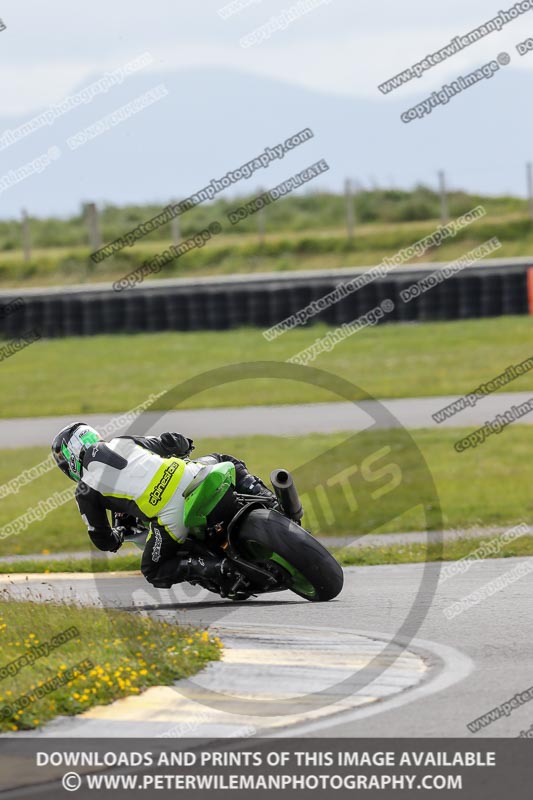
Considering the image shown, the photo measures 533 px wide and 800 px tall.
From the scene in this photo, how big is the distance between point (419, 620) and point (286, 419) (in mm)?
11695

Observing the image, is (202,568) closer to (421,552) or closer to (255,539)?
(255,539)

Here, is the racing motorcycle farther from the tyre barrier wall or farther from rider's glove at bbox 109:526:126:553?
the tyre barrier wall

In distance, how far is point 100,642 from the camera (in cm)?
743

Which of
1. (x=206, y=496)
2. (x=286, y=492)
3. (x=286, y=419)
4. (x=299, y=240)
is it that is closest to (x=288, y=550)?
(x=286, y=492)

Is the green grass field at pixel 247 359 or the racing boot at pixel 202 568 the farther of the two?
the green grass field at pixel 247 359

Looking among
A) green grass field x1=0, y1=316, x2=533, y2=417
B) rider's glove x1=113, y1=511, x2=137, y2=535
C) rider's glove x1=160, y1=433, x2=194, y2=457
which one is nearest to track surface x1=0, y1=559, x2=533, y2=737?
rider's glove x1=113, y1=511, x2=137, y2=535

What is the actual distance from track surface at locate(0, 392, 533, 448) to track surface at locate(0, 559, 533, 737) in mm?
7834

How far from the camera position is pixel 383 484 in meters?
17.0

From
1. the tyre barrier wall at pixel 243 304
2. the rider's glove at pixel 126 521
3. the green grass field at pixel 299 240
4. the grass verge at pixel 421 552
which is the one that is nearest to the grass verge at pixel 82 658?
the rider's glove at pixel 126 521

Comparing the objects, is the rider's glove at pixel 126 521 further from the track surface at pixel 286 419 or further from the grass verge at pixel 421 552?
the track surface at pixel 286 419

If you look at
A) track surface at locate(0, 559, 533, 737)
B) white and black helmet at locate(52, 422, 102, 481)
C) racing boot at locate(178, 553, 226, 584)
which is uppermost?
white and black helmet at locate(52, 422, 102, 481)

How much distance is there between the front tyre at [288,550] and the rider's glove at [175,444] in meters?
0.81

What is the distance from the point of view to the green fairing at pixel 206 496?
8766 millimetres

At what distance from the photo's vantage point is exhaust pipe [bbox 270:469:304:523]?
843cm
